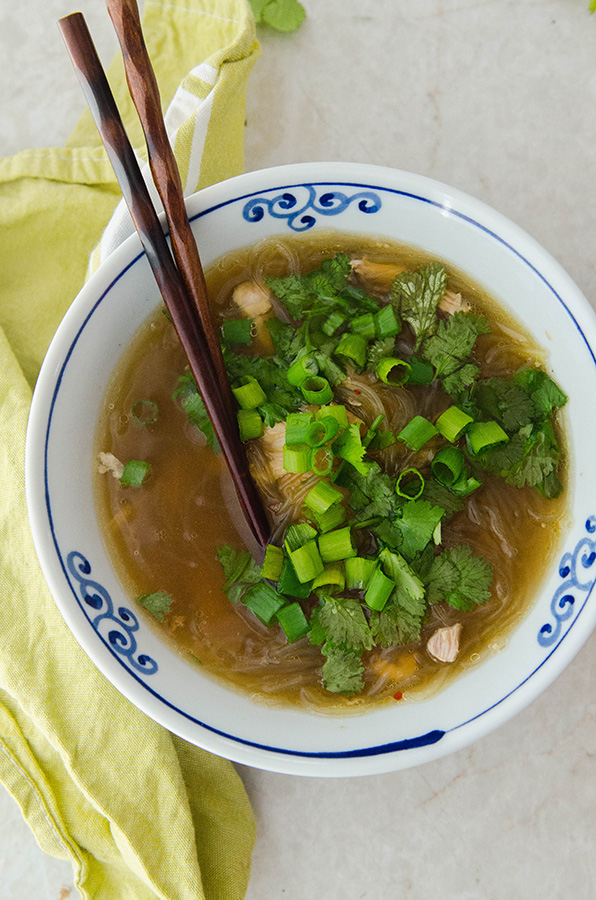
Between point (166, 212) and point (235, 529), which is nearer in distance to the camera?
point (166, 212)

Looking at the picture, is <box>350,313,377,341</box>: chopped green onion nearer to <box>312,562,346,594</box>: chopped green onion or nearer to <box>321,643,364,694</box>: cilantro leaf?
<box>312,562,346,594</box>: chopped green onion

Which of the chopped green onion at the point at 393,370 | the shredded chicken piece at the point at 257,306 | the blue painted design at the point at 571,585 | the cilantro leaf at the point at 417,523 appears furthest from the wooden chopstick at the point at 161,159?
the blue painted design at the point at 571,585

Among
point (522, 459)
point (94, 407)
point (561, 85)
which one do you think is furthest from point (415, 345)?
point (561, 85)

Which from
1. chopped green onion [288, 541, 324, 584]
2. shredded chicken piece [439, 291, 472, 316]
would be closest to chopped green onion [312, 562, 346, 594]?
chopped green onion [288, 541, 324, 584]

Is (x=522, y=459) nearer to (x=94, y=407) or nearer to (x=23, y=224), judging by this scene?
(x=94, y=407)

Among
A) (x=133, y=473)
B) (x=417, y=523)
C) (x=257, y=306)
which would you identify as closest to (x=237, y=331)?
(x=257, y=306)

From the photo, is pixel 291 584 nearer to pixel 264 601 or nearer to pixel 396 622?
pixel 264 601
